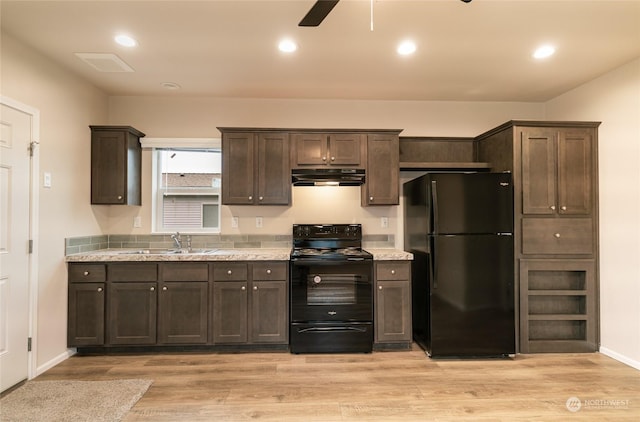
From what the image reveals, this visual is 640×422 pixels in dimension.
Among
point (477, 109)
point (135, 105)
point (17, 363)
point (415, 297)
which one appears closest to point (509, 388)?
point (415, 297)

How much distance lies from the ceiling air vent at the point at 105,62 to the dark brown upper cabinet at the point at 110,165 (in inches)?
23.1

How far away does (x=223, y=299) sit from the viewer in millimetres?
3121

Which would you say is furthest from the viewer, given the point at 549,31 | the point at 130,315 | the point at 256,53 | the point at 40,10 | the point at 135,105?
the point at 135,105

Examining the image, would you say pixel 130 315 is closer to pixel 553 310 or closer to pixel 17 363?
pixel 17 363

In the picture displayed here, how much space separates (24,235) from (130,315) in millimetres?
1077

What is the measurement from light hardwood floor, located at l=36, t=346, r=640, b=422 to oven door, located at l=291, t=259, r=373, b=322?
0.38m

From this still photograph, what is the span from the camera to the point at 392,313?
3180mm

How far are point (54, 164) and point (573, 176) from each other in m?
4.77

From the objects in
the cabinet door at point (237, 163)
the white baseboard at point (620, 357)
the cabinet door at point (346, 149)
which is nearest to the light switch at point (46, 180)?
the cabinet door at point (237, 163)

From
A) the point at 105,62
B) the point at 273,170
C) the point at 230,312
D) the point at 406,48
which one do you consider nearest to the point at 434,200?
the point at 406,48

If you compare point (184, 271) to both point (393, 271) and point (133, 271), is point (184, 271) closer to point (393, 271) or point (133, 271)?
point (133, 271)

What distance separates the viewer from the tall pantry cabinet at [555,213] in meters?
3.13

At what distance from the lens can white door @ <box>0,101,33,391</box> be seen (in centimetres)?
240

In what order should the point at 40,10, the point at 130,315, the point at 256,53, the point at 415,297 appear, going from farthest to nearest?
1. the point at 415,297
2. the point at 130,315
3. the point at 256,53
4. the point at 40,10
